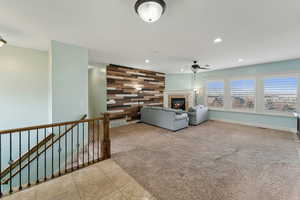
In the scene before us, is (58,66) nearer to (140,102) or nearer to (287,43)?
(140,102)

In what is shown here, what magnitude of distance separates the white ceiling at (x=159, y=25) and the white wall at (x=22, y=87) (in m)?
0.39

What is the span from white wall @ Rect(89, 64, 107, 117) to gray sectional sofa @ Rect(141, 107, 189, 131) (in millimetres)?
2045

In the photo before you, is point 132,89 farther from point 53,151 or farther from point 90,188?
point 90,188

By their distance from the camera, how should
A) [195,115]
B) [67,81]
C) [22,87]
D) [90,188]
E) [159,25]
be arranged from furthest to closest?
[195,115] → [22,87] → [67,81] → [159,25] → [90,188]

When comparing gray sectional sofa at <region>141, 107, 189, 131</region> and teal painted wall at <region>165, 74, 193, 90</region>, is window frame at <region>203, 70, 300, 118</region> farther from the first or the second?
gray sectional sofa at <region>141, 107, 189, 131</region>

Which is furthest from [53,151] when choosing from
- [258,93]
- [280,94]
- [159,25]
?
[280,94]

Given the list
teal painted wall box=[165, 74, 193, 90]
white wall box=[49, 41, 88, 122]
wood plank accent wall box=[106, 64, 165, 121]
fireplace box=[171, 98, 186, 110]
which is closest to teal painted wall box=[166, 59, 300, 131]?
teal painted wall box=[165, 74, 193, 90]

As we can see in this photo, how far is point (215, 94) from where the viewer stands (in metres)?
6.68

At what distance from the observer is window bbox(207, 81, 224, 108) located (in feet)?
21.2

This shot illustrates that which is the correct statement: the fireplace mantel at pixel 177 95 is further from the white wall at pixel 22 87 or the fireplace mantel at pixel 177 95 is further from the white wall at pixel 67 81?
the white wall at pixel 22 87

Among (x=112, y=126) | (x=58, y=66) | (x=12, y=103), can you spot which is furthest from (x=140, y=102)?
(x=12, y=103)

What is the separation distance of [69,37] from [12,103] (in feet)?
8.24

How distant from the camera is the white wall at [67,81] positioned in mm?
2988

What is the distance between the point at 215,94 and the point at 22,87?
785cm
